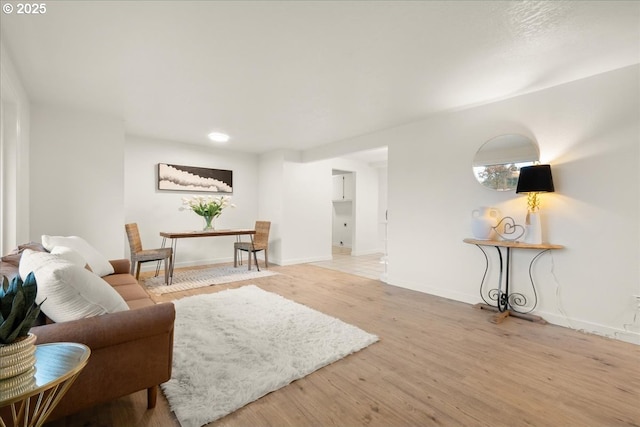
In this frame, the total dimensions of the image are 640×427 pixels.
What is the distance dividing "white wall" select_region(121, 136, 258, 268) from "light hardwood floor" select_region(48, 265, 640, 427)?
3.82 m

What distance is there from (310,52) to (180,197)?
13.6 ft

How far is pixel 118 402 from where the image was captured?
164cm

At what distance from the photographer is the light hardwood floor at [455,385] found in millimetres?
1525

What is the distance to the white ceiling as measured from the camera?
1.83m

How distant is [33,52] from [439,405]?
387 centimetres

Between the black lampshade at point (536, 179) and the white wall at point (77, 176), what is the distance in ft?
15.8

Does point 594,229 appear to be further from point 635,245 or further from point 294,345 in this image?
point 294,345

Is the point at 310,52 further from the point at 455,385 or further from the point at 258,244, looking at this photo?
the point at 258,244

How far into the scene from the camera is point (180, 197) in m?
5.42

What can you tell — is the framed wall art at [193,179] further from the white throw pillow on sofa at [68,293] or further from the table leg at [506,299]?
the table leg at [506,299]

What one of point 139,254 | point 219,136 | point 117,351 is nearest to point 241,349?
point 117,351

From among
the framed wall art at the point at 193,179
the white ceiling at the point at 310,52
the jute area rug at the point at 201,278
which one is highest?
the white ceiling at the point at 310,52

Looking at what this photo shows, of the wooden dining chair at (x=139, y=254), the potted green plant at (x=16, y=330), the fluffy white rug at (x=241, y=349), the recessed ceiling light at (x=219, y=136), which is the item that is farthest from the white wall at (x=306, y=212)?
the potted green plant at (x=16, y=330)

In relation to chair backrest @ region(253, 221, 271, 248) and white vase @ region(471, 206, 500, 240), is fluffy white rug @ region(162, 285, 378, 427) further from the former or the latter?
chair backrest @ region(253, 221, 271, 248)
